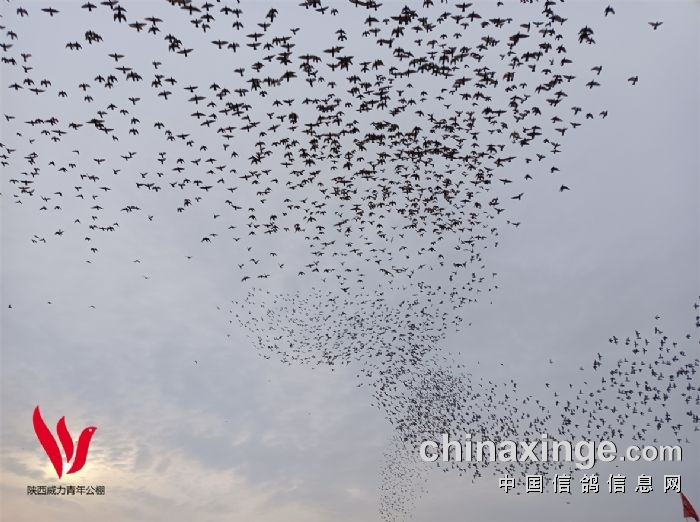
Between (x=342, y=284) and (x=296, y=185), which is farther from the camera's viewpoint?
(x=342, y=284)

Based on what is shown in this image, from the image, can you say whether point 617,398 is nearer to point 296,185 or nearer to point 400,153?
point 400,153

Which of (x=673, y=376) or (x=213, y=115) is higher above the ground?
(x=213, y=115)

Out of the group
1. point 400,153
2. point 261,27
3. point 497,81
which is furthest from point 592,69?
point 261,27

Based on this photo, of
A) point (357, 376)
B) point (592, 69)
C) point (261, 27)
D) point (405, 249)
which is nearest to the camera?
point (261, 27)

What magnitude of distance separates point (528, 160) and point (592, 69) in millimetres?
6055

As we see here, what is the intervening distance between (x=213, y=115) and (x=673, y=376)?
107 feet

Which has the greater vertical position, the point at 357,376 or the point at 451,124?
the point at 451,124

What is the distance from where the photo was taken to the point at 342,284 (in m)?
42.1

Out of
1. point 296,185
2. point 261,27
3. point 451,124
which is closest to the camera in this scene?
point 261,27

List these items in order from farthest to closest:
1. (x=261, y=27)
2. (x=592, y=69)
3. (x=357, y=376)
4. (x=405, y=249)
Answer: (x=357, y=376) → (x=405, y=249) → (x=592, y=69) → (x=261, y=27)

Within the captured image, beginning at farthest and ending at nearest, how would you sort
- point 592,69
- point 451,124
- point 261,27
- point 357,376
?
point 357,376, point 451,124, point 592,69, point 261,27

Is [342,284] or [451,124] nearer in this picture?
[451,124]

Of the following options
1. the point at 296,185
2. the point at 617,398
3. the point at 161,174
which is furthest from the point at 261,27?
the point at 617,398

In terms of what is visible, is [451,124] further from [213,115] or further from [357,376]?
[357,376]
